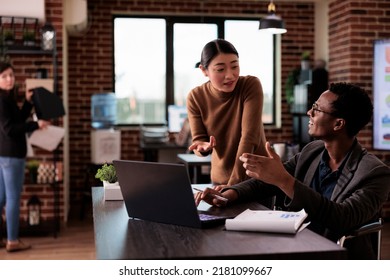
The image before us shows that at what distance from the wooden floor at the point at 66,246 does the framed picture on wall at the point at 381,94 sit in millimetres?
819

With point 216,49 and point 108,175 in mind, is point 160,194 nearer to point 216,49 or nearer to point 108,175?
point 108,175

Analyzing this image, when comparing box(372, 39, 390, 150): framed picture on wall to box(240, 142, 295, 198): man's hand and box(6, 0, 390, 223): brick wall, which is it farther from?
box(240, 142, 295, 198): man's hand

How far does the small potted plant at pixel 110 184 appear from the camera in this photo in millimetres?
2150

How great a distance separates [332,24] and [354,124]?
4.21 metres

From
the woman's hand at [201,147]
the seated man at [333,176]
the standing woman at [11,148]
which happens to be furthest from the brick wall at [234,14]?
the seated man at [333,176]

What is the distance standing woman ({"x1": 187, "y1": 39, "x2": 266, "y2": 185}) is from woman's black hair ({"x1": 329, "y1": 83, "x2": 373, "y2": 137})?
1.67 ft

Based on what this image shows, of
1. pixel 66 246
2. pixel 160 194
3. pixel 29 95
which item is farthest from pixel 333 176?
pixel 29 95

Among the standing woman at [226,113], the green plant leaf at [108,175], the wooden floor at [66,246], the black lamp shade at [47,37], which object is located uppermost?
the black lamp shade at [47,37]

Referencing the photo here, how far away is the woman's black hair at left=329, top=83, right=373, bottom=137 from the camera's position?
1967 mm

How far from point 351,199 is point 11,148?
10.1 ft

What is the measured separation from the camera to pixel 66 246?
4.49 meters

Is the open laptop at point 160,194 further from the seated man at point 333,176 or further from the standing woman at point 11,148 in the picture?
the standing woman at point 11,148
